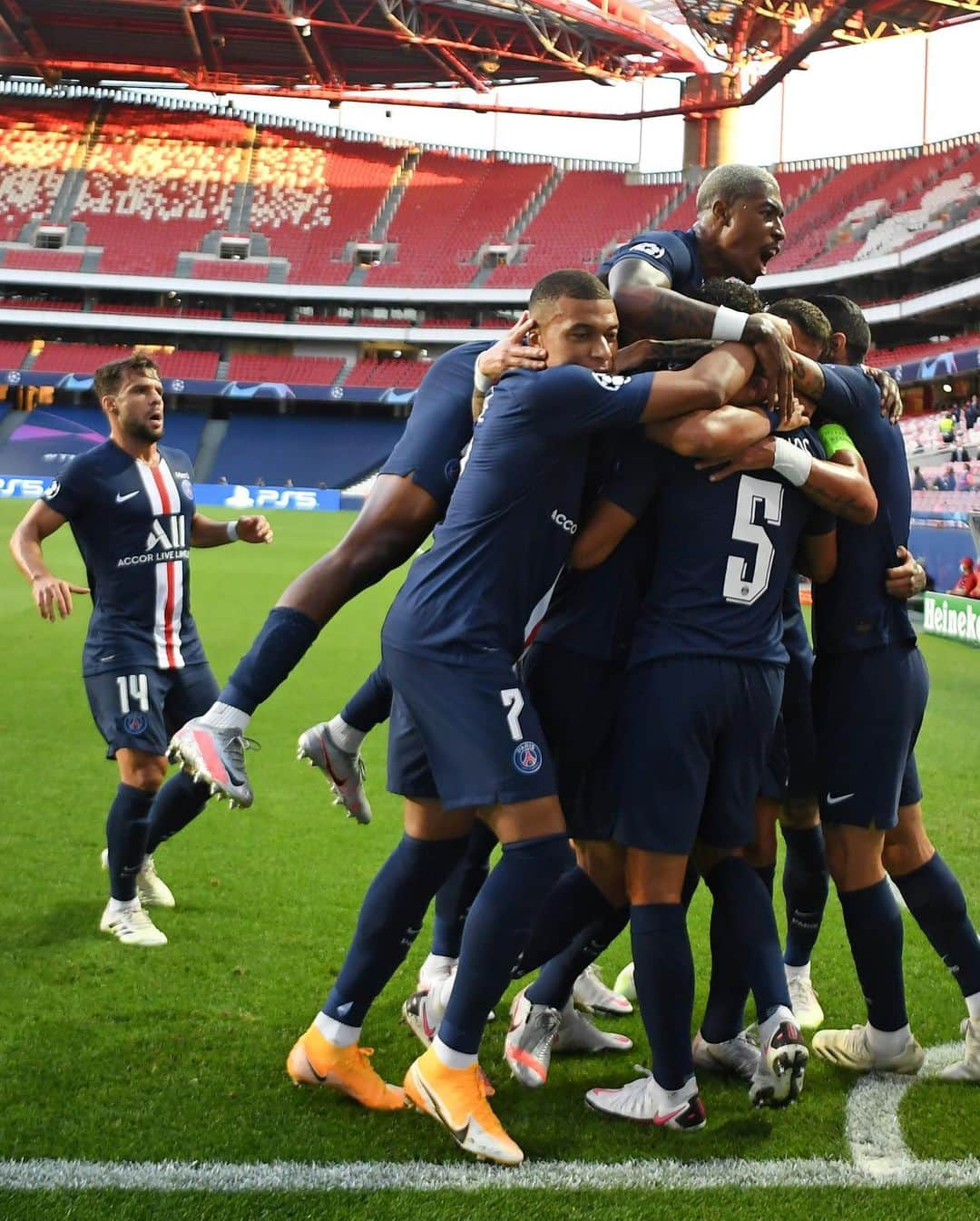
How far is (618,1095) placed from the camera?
334cm

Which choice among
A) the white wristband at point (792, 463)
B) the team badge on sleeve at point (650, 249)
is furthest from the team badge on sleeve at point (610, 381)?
the team badge on sleeve at point (650, 249)

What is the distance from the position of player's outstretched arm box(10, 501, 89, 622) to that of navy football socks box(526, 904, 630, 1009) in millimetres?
2409

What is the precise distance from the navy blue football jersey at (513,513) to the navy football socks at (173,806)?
2.14 metres

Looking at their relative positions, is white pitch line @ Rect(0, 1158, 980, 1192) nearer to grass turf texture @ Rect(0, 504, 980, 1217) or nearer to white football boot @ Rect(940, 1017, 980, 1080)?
grass turf texture @ Rect(0, 504, 980, 1217)

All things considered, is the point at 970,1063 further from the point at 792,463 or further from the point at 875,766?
the point at 792,463

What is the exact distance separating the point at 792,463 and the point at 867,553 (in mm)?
539

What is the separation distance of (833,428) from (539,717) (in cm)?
123

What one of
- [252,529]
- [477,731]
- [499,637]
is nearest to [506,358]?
[499,637]

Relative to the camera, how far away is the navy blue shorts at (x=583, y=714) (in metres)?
3.35

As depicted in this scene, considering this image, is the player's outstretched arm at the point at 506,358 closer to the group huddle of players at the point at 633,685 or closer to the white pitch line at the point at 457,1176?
the group huddle of players at the point at 633,685

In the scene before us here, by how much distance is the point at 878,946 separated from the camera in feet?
11.5

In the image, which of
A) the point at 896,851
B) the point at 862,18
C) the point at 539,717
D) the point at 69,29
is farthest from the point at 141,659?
the point at 69,29

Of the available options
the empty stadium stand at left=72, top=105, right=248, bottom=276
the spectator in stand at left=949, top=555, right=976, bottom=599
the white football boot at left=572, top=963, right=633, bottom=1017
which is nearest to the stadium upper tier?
the empty stadium stand at left=72, top=105, right=248, bottom=276

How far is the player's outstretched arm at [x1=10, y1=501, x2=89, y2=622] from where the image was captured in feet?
15.8
